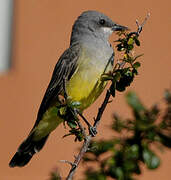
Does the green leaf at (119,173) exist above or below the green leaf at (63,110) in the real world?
below

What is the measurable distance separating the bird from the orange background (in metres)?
2.15

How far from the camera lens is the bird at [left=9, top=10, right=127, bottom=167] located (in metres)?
4.59

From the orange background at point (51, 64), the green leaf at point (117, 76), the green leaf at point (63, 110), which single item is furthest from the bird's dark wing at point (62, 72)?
the orange background at point (51, 64)

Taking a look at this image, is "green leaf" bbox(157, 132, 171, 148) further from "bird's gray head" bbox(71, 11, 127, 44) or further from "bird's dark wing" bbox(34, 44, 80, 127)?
"bird's gray head" bbox(71, 11, 127, 44)

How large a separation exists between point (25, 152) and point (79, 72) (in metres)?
0.83

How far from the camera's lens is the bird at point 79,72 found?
4590 mm

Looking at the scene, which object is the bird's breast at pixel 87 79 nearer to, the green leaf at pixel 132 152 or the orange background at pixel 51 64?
the green leaf at pixel 132 152

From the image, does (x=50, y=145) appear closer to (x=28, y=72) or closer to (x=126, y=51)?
(x=28, y=72)

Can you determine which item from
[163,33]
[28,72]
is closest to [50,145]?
[28,72]

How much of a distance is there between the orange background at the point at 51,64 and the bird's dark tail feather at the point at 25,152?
2.11 metres

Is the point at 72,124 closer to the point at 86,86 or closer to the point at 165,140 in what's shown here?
the point at 165,140

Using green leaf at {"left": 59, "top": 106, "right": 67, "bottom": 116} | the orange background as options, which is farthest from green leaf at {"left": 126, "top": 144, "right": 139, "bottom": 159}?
the orange background

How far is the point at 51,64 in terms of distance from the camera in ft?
24.1

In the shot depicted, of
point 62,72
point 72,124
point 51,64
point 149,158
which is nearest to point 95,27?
point 62,72
